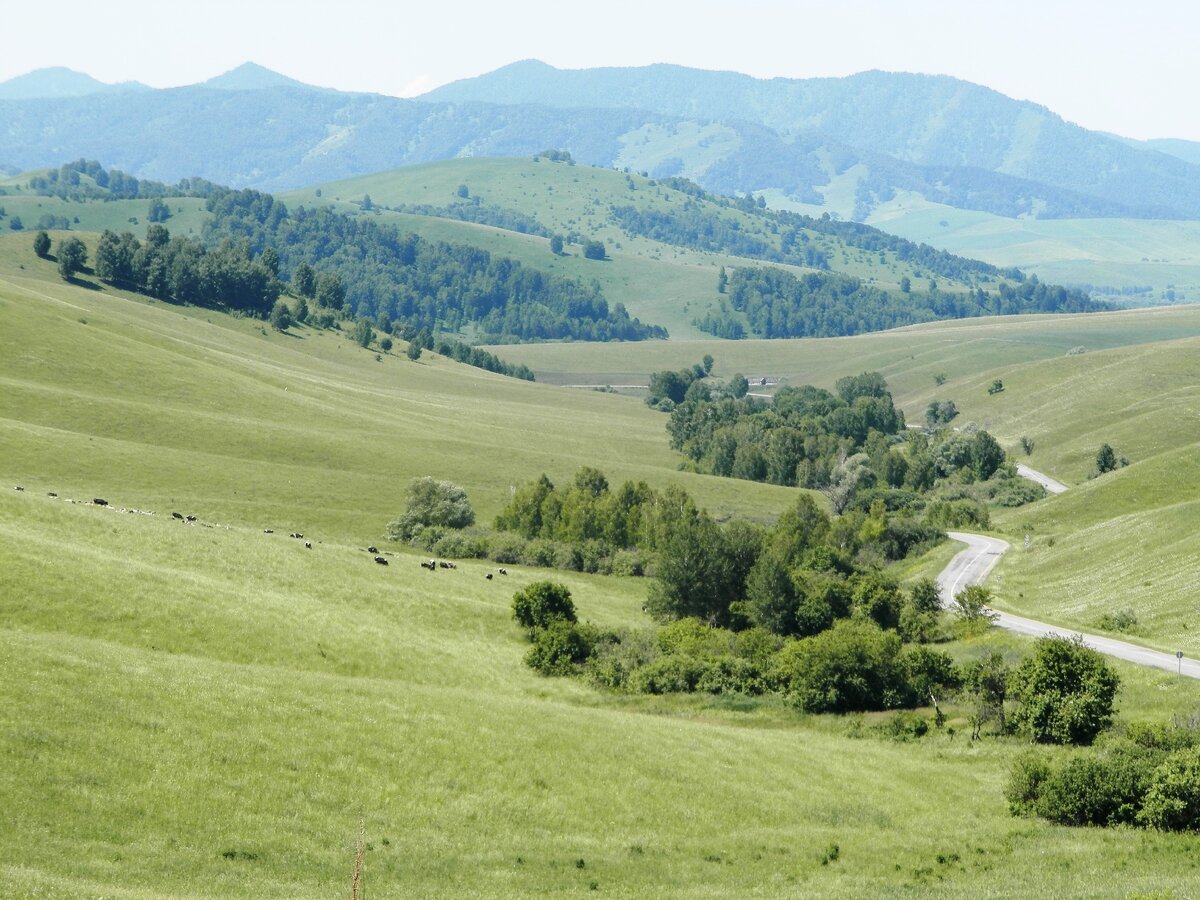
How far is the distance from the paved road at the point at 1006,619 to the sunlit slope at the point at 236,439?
91.8 ft

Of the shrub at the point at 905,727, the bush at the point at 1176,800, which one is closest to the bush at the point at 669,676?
the shrub at the point at 905,727

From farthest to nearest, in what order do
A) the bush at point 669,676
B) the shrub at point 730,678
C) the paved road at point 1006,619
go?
the shrub at point 730,678, the bush at point 669,676, the paved road at point 1006,619

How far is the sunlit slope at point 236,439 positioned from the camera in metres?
113

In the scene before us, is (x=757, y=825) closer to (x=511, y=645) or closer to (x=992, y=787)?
(x=992, y=787)

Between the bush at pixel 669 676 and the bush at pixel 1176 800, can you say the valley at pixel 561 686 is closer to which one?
the bush at pixel 1176 800

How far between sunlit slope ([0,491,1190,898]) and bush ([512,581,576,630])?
9.86m

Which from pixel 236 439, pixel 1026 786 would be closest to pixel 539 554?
pixel 236 439

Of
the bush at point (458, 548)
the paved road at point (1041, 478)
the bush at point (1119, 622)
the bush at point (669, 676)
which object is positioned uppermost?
the paved road at point (1041, 478)

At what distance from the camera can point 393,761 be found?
138ft

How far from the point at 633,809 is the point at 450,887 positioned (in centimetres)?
1027

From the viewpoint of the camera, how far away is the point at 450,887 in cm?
3366

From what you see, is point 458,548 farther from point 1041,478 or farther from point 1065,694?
point 1041,478

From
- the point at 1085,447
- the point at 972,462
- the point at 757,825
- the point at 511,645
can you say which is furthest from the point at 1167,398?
the point at 757,825

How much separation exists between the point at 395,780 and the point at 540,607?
32486mm
